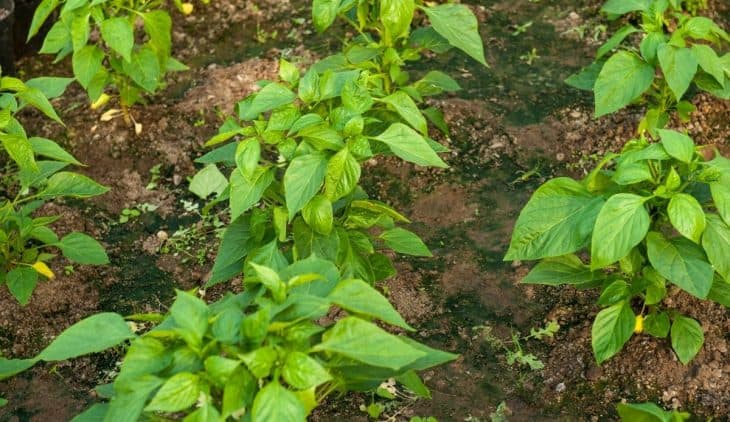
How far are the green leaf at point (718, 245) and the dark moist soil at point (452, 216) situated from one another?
2.20 feet

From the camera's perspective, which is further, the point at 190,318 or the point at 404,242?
the point at 404,242

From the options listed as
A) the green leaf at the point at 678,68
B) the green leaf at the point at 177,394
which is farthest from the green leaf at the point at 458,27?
the green leaf at the point at 177,394

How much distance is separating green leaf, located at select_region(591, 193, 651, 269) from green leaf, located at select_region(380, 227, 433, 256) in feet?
2.25

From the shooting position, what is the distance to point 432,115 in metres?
4.45

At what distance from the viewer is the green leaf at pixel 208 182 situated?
461 centimetres

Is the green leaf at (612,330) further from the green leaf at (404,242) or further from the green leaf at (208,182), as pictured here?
the green leaf at (208,182)

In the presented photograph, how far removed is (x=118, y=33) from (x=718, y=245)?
2.78 metres

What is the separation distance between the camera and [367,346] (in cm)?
222

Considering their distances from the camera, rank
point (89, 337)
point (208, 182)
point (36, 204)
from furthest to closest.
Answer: point (208, 182) → point (36, 204) → point (89, 337)

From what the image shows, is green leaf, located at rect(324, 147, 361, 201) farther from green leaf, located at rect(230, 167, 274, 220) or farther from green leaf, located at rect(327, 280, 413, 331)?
green leaf, located at rect(327, 280, 413, 331)

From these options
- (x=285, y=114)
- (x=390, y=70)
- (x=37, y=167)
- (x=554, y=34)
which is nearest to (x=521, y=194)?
(x=390, y=70)

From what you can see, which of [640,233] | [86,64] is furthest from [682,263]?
[86,64]

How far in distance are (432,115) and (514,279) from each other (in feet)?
3.04

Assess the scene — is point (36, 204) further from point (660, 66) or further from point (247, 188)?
point (660, 66)
